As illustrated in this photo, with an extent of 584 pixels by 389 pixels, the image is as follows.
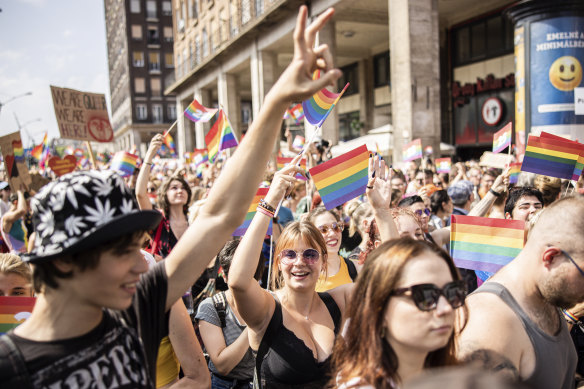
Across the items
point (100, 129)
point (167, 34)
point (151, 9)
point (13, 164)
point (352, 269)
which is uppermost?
point (151, 9)

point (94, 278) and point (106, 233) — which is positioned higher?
point (106, 233)

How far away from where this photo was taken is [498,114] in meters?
20.0

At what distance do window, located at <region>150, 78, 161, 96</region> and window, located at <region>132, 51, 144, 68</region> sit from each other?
254cm

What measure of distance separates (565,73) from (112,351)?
10.9 metres

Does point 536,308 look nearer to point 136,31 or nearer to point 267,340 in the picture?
point 267,340

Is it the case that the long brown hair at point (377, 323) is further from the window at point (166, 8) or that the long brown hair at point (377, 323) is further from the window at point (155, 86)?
the window at point (166, 8)

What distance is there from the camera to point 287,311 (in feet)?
8.36

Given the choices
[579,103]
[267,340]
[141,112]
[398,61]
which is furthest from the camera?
[141,112]

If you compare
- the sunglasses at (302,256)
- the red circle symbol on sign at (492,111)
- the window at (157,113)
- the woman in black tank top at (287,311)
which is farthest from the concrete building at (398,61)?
the window at (157,113)

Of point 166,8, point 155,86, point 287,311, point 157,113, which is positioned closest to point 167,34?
point 166,8

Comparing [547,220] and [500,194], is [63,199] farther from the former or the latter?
[500,194]

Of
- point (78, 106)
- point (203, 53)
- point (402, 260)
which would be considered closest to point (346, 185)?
point (402, 260)

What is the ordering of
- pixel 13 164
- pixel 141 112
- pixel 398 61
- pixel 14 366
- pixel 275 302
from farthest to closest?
1. pixel 141 112
2. pixel 398 61
3. pixel 13 164
4. pixel 275 302
5. pixel 14 366

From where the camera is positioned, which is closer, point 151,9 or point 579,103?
point 579,103
